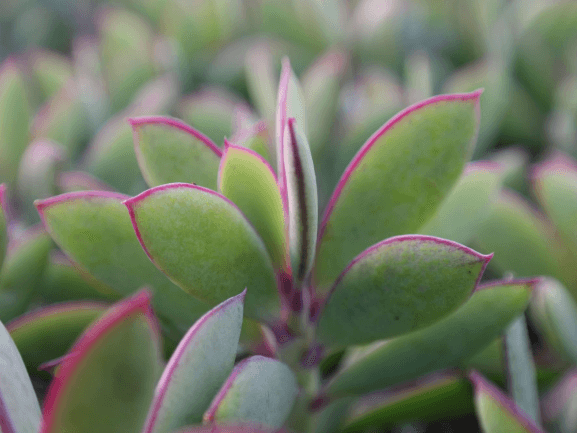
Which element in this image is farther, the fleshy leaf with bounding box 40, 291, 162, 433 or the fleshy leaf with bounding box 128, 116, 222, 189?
the fleshy leaf with bounding box 128, 116, 222, 189

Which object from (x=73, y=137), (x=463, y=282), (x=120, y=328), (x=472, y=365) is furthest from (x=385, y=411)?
(x=73, y=137)

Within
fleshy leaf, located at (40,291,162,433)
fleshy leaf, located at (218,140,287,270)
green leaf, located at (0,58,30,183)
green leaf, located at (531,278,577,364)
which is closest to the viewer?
fleshy leaf, located at (40,291,162,433)

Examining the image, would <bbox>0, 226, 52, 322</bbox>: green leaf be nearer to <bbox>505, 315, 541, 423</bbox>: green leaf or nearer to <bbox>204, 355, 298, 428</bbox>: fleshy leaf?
<bbox>204, 355, 298, 428</bbox>: fleshy leaf

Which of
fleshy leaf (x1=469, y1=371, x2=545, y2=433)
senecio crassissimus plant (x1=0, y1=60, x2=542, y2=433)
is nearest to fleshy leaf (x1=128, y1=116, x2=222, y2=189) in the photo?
senecio crassissimus plant (x1=0, y1=60, x2=542, y2=433)

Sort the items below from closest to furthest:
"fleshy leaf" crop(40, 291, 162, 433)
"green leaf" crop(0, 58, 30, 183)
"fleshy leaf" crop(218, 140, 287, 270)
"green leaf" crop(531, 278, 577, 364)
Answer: "fleshy leaf" crop(40, 291, 162, 433) → "fleshy leaf" crop(218, 140, 287, 270) → "green leaf" crop(531, 278, 577, 364) → "green leaf" crop(0, 58, 30, 183)

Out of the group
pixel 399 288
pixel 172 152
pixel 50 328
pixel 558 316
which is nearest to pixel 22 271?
pixel 50 328

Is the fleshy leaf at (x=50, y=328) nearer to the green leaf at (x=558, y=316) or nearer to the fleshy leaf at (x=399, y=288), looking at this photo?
the fleshy leaf at (x=399, y=288)

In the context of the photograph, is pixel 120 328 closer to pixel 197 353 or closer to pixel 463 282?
pixel 197 353
